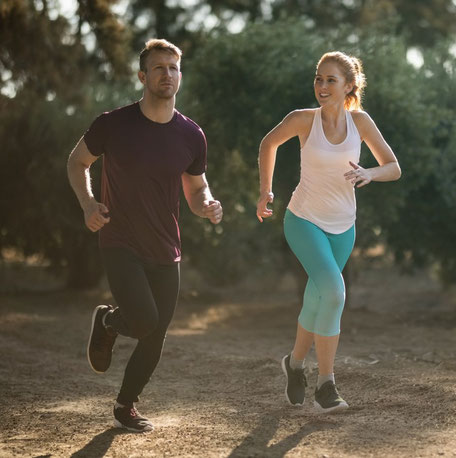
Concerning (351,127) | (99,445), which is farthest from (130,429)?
(351,127)

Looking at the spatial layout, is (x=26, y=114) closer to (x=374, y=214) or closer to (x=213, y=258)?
(x=213, y=258)

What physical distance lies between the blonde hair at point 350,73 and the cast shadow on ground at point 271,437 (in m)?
2.06

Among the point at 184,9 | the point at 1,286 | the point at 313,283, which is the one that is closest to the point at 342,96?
the point at 313,283

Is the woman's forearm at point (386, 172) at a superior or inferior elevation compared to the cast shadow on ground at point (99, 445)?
superior

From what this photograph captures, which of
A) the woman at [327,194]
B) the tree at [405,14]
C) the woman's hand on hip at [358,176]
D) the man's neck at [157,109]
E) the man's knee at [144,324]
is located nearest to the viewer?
the man's knee at [144,324]

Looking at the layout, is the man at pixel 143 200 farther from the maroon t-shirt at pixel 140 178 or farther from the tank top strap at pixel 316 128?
the tank top strap at pixel 316 128

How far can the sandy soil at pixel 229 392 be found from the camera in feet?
15.6

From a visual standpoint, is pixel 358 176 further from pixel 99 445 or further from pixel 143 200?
pixel 99 445

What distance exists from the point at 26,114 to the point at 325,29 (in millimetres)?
13307

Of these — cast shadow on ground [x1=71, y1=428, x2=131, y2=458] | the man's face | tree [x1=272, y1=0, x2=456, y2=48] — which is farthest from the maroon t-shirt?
tree [x1=272, y1=0, x2=456, y2=48]

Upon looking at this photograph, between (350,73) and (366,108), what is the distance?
18.3 ft

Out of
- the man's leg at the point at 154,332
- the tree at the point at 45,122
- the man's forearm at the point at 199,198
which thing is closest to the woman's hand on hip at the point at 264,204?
the man's forearm at the point at 199,198

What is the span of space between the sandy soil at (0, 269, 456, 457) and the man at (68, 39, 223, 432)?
0.54m

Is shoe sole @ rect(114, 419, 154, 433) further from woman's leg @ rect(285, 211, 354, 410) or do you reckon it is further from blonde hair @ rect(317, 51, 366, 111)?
blonde hair @ rect(317, 51, 366, 111)
